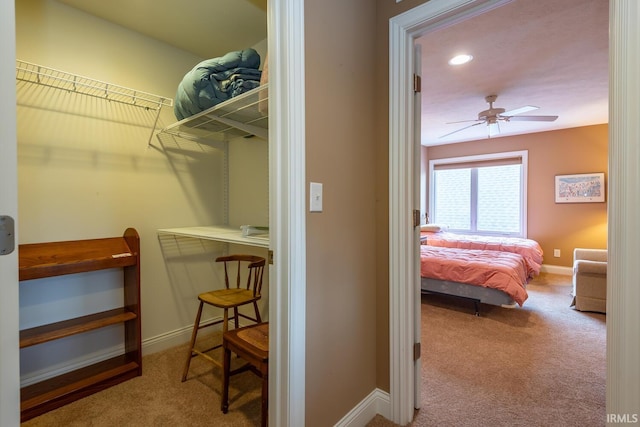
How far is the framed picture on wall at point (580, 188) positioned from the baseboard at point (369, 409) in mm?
5223

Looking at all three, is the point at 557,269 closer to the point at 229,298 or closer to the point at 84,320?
the point at 229,298

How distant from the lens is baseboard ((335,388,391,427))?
1.45m

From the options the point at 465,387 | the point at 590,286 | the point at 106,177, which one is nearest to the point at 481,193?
the point at 590,286

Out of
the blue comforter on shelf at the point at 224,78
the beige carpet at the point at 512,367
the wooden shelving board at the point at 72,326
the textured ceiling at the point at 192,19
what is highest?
the textured ceiling at the point at 192,19

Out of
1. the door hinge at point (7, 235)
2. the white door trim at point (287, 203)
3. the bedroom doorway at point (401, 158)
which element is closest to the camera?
the door hinge at point (7, 235)

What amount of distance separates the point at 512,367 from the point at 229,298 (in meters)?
2.08

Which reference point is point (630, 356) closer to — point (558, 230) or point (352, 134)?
point (352, 134)

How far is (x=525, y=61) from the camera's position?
2650mm

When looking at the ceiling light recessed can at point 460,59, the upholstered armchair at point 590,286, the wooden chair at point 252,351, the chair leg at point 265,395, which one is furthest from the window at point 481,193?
the chair leg at point 265,395

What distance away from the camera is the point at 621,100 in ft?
Result: 3.12

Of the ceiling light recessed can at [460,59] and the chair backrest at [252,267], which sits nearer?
the chair backrest at [252,267]

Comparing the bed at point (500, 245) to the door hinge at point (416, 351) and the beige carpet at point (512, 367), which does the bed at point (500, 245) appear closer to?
the beige carpet at point (512, 367)

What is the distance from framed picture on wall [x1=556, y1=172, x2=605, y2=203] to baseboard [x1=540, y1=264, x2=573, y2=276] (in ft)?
3.73

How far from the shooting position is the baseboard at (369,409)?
4.77ft
